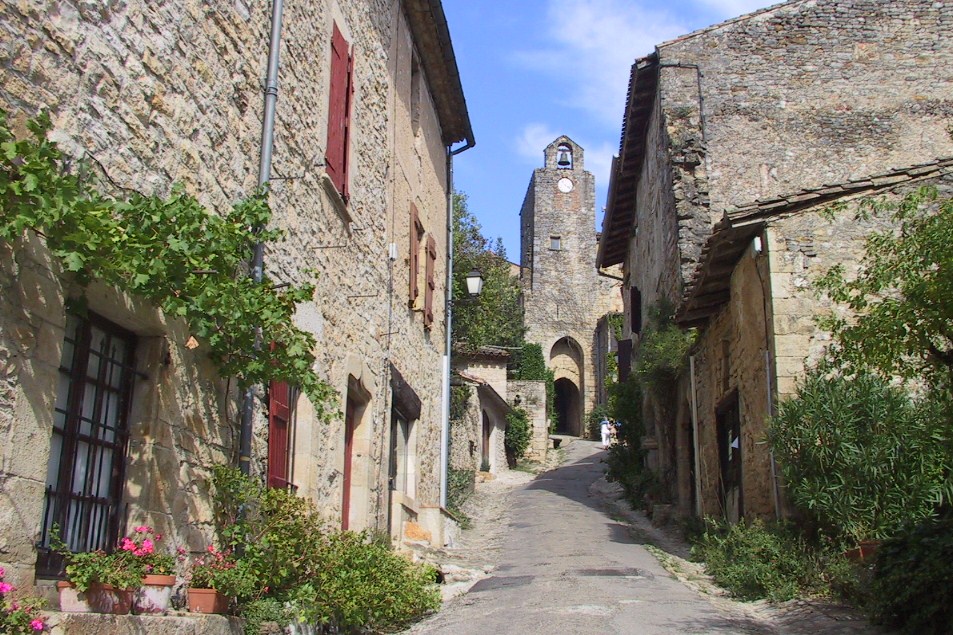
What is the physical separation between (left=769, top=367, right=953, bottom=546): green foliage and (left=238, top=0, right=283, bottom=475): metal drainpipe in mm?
4870

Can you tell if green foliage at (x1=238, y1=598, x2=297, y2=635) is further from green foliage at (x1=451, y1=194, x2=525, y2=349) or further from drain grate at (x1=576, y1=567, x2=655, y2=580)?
green foliage at (x1=451, y1=194, x2=525, y2=349)

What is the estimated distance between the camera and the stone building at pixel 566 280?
4650 centimetres

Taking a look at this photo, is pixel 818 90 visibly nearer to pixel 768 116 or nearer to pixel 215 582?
pixel 768 116

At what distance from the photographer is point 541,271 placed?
47.8m

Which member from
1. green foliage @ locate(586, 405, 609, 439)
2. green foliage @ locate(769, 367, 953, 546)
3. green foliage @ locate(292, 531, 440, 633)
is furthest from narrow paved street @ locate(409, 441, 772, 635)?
green foliage @ locate(586, 405, 609, 439)

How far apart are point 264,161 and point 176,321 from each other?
1.73m

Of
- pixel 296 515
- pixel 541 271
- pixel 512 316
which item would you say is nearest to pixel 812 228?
pixel 296 515

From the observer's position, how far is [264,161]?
267 inches

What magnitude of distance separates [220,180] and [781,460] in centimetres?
566

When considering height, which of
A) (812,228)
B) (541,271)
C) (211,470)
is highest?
(541,271)

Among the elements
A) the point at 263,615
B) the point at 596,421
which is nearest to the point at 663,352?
the point at 263,615

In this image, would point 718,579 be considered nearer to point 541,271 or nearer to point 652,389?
point 652,389

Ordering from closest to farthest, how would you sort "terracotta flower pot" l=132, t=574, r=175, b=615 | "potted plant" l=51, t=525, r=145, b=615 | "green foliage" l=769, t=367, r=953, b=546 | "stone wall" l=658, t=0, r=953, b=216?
"potted plant" l=51, t=525, r=145, b=615, "terracotta flower pot" l=132, t=574, r=175, b=615, "green foliage" l=769, t=367, r=953, b=546, "stone wall" l=658, t=0, r=953, b=216

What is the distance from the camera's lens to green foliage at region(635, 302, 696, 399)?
15.0 metres
